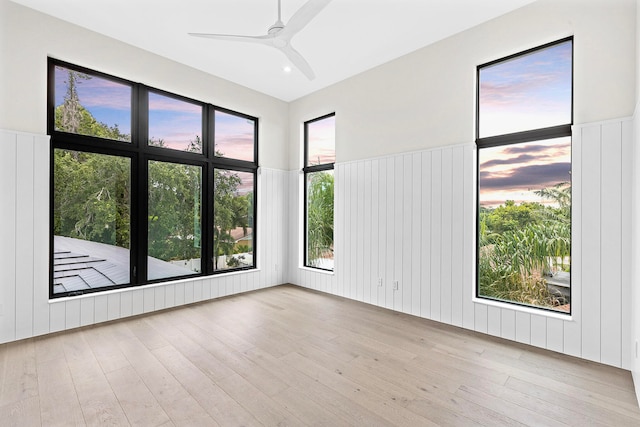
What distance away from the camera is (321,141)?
17.4ft

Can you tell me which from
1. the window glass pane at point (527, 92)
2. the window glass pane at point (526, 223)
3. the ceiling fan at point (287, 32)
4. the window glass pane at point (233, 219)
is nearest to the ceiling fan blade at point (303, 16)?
the ceiling fan at point (287, 32)

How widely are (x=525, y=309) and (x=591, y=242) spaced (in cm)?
87

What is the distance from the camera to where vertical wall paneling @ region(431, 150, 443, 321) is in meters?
3.62

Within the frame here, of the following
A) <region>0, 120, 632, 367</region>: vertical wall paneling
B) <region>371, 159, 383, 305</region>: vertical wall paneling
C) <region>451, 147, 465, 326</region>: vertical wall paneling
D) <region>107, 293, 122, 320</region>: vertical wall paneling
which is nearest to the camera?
<region>0, 120, 632, 367</region>: vertical wall paneling

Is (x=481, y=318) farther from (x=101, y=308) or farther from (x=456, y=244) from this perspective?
(x=101, y=308)

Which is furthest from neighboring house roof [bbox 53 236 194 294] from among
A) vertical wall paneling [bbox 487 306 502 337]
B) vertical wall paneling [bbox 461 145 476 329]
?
vertical wall paneling [bbox 487 306 502 337]

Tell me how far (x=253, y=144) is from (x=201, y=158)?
3.39 feet

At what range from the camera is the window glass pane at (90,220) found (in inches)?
131

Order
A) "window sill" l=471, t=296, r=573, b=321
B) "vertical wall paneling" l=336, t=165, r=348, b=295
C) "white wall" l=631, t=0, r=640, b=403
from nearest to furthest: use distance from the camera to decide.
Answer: "white wall" l=631, t=0, r=640, b=403, "window sill" l=471, t=296, r=573, b=321, "vertical wall paneling" l=336, t=165, r=348, b=295

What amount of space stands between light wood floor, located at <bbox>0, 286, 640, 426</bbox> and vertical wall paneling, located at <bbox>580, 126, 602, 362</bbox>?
0.24m

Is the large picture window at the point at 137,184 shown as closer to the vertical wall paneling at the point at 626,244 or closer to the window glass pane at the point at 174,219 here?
the window glass pane at the point at 174,219

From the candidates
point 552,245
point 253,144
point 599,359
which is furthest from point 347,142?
point 599,359

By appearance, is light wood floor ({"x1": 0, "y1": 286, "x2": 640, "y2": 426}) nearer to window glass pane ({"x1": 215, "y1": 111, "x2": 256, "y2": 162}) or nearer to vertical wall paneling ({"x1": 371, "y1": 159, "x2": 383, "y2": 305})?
vertical wall paneling ({"x1": 371, "y1": 159, "x2": 383, "y2": 305})


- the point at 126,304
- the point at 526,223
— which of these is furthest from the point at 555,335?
the point at 126,304
